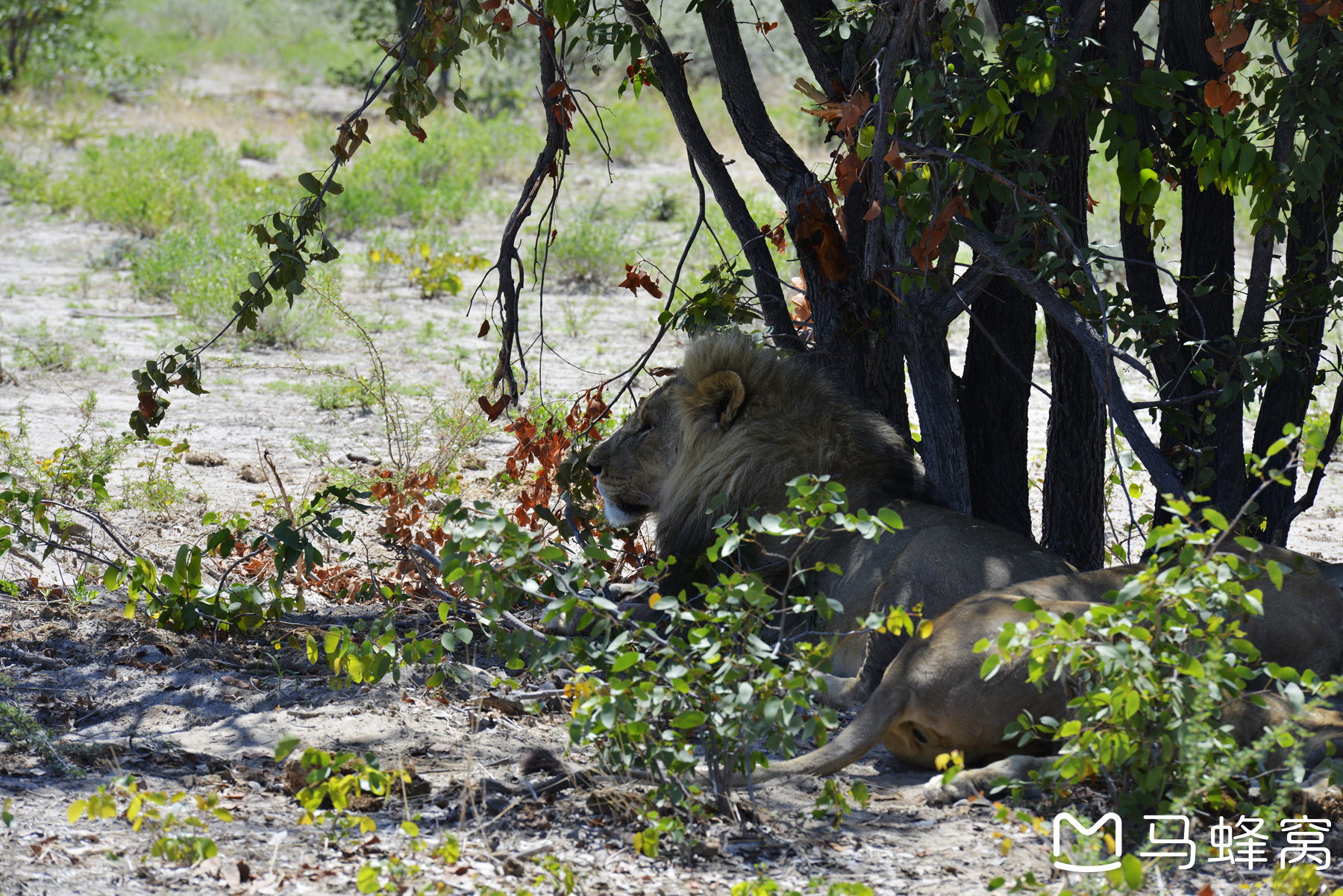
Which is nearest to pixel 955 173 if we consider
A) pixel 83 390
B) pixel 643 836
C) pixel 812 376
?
pixel 812 376

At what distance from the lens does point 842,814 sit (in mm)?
2885

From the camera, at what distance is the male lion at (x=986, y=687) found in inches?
120

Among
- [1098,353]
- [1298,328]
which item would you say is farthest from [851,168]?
[1298,328]

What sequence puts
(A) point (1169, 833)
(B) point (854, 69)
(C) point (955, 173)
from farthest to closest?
(B) point (854, 69), (C) point (955, 173), (A) point (1169, 833)

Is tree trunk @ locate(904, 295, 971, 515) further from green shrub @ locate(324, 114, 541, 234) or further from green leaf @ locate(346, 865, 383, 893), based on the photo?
green shrub @ locate(324, 114, 541, 234)

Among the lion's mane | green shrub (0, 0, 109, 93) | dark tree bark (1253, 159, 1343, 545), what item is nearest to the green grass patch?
green shrub (0, 0, 109, 93)

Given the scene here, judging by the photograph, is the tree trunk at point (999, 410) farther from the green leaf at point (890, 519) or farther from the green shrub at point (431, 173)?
the green shrub at point (431, 173)

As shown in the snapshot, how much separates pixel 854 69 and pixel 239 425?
14.4ft

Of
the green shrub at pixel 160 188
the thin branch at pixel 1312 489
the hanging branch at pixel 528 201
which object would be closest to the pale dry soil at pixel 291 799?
the hanging branch at pixel 528 201

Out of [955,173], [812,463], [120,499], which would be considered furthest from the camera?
[120,499]

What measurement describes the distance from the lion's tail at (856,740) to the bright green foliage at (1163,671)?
48cm

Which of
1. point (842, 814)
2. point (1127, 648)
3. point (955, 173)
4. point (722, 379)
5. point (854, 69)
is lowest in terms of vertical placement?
point (842, 814)

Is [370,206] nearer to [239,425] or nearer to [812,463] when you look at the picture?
[239,425]

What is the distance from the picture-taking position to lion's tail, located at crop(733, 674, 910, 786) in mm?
2994
